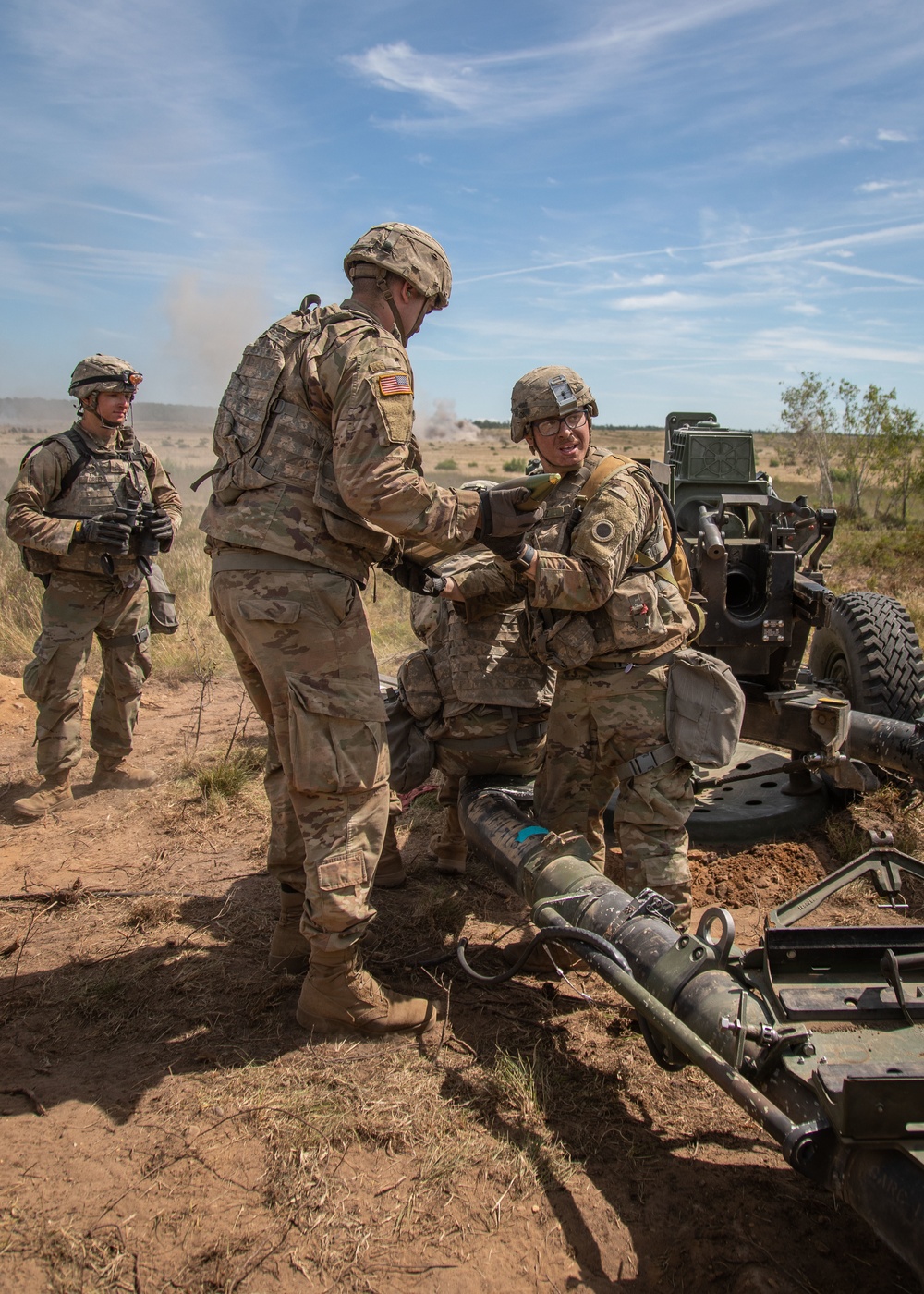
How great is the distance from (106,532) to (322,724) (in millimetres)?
3204

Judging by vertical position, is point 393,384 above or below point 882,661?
above

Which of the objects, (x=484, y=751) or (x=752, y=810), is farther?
(x=752, y=810)

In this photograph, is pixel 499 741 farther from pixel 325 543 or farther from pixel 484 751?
pixel 325 543

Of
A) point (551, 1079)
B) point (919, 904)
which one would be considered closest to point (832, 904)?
point (919, 904)

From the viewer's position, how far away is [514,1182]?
8.07 ft

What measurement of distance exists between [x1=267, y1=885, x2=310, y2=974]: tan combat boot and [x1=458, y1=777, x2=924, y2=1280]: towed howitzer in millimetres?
788

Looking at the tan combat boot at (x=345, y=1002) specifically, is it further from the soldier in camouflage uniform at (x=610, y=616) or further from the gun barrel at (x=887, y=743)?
the gun barrel at (x=887, y=743)

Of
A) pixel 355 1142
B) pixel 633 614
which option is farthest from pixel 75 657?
pixel 355 1142

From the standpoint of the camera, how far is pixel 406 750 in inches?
160

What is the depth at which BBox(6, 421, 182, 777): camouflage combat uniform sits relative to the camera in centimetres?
559

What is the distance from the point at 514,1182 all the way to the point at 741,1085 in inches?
30.5

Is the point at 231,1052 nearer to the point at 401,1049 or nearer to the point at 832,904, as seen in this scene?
the point at 401,1049

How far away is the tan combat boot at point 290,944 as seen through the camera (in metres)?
3.58

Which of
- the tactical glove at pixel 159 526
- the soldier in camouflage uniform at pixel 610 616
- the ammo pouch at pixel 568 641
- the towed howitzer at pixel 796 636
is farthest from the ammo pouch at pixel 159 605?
the ammo pouch at pixel 568 641
